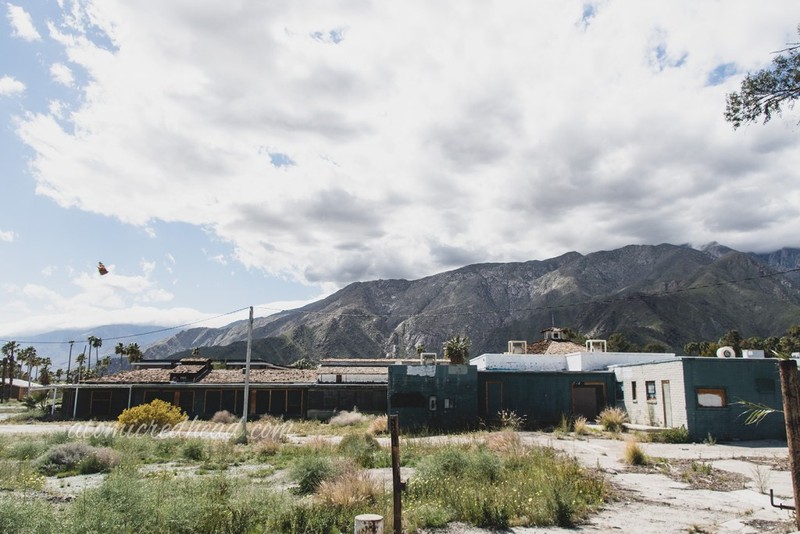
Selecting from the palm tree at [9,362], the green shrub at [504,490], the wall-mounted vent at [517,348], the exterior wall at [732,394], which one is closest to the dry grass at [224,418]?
the wall-mounted vent at [517,348]

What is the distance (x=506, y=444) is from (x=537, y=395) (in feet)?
49.0

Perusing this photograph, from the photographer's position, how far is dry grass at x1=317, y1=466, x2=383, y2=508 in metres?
10.3

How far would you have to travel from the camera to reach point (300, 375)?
4322 centimetres

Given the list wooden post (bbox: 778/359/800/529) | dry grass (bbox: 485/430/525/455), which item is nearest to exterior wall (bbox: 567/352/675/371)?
dry grass (bbox: 485/430/525/455)

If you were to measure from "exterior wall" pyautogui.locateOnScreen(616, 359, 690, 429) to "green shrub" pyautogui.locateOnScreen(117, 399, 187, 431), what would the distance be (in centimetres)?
2522

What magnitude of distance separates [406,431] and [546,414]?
8916 millimetres

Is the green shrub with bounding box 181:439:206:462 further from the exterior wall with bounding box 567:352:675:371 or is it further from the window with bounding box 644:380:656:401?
the exterior wall with bounding box 567:352:675:371

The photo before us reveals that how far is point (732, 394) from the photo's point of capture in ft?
79.5

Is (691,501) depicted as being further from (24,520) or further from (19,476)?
(19,476)

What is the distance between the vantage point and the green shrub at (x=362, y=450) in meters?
16.5

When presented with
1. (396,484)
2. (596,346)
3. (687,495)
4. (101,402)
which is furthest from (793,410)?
(101,402)

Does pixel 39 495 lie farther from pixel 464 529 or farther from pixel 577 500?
pixel 577 500

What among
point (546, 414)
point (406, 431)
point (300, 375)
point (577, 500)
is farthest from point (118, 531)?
point (300, 375)

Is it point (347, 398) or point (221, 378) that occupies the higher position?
point (221, 378)
